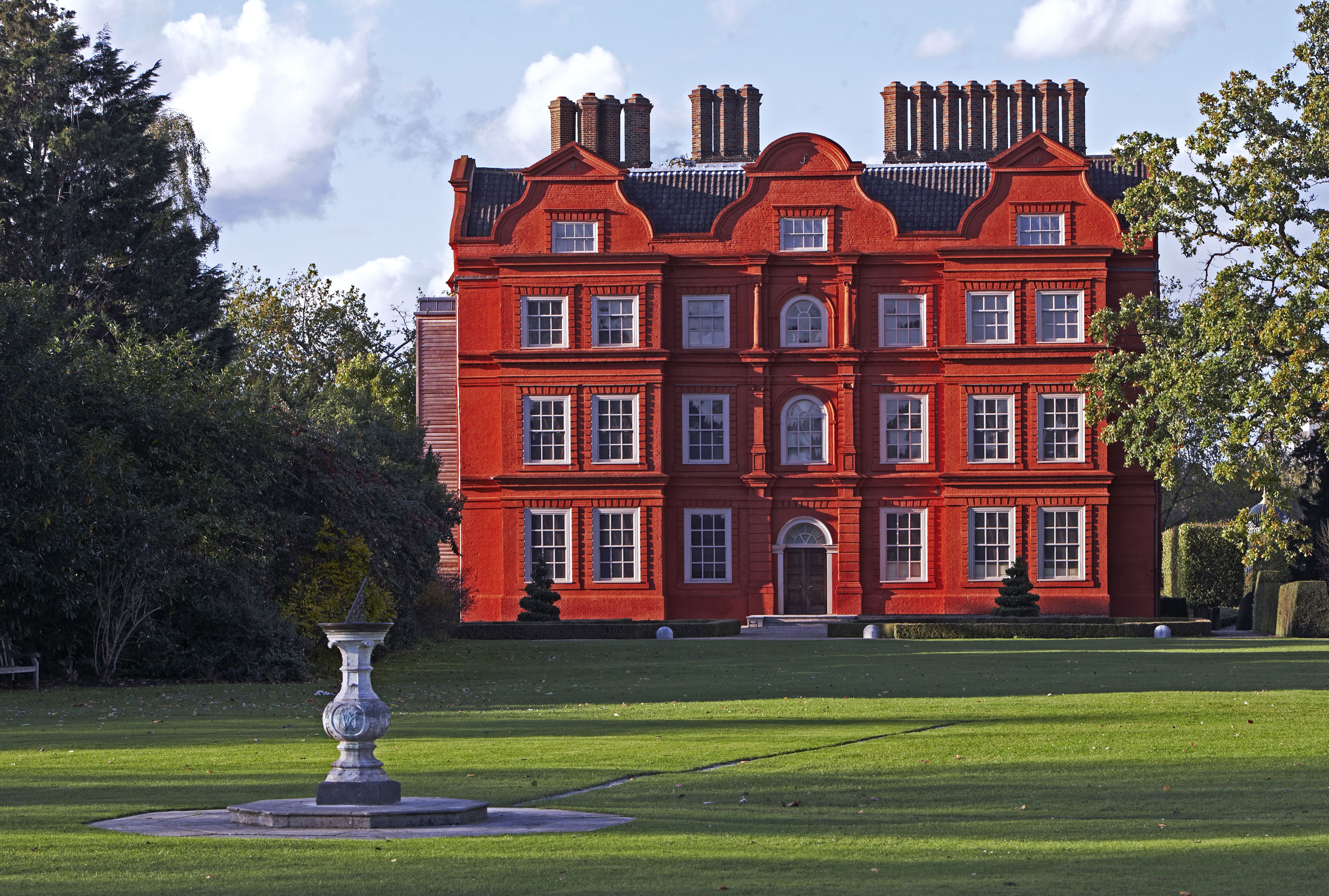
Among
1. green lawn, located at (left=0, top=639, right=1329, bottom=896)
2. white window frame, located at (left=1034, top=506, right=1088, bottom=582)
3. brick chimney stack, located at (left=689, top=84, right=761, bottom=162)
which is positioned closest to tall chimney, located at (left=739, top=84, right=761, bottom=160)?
brick chimney stack, located at (left=689, top=84, right=761, bottom=162)

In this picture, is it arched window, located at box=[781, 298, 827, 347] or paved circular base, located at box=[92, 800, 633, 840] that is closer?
paved circular base, located at box=[92, 800, 633, 840]

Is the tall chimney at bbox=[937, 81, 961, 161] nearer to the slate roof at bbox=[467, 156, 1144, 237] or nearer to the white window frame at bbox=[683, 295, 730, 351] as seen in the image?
the slate roof at bbox=[467, 156, 1144, 237]

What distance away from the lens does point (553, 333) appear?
49781 millimetres

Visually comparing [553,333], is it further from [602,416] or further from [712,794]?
[712,794]

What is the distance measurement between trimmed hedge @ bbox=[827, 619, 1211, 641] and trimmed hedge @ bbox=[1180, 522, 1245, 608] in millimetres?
17805

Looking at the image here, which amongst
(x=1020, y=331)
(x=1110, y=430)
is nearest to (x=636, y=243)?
(x=1020, y=331)

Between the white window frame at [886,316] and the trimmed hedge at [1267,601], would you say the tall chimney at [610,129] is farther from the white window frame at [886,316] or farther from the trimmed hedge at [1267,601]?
the trimmed hedge at [1267,601]

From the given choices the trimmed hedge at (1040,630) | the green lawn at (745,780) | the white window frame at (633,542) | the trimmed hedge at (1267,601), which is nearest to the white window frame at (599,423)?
the white window frame at (633,542)

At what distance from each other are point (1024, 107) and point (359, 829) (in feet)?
156

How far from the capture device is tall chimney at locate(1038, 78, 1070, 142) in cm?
5381

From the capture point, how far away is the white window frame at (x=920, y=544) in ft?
163

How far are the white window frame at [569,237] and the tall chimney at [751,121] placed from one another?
7.90m

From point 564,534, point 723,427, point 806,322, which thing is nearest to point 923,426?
point 806,322

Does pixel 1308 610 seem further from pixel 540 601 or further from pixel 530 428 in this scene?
pixel 530 428
